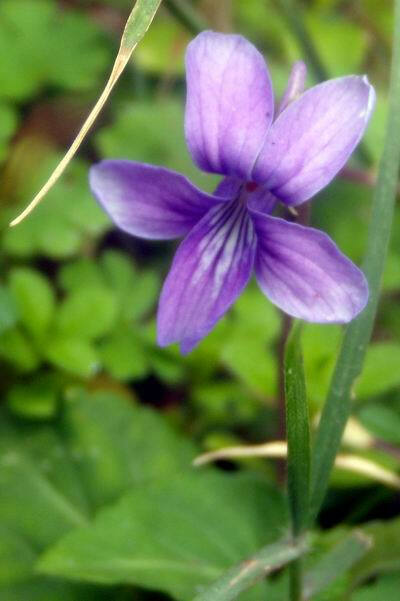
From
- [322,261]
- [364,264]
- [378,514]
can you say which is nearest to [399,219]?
[378,514]

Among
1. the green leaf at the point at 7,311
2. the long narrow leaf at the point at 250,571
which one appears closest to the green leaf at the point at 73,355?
the green leaf at the point at 7,311

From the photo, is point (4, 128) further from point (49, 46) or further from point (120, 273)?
point (49, 46)

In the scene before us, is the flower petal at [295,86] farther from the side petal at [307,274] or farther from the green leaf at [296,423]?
the green leaf at [296,423]

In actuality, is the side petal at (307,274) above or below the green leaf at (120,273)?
above

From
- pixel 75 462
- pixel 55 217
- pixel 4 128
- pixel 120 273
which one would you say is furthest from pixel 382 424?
pixel 4 128

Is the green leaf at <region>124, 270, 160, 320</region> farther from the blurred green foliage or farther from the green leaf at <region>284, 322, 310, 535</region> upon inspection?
the green leaf at <region>284, 322, 310, 535</region>

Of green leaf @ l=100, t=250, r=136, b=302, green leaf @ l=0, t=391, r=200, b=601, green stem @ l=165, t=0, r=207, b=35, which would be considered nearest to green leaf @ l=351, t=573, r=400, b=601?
green leaf @ l=0, t=391, r=200, b=601
